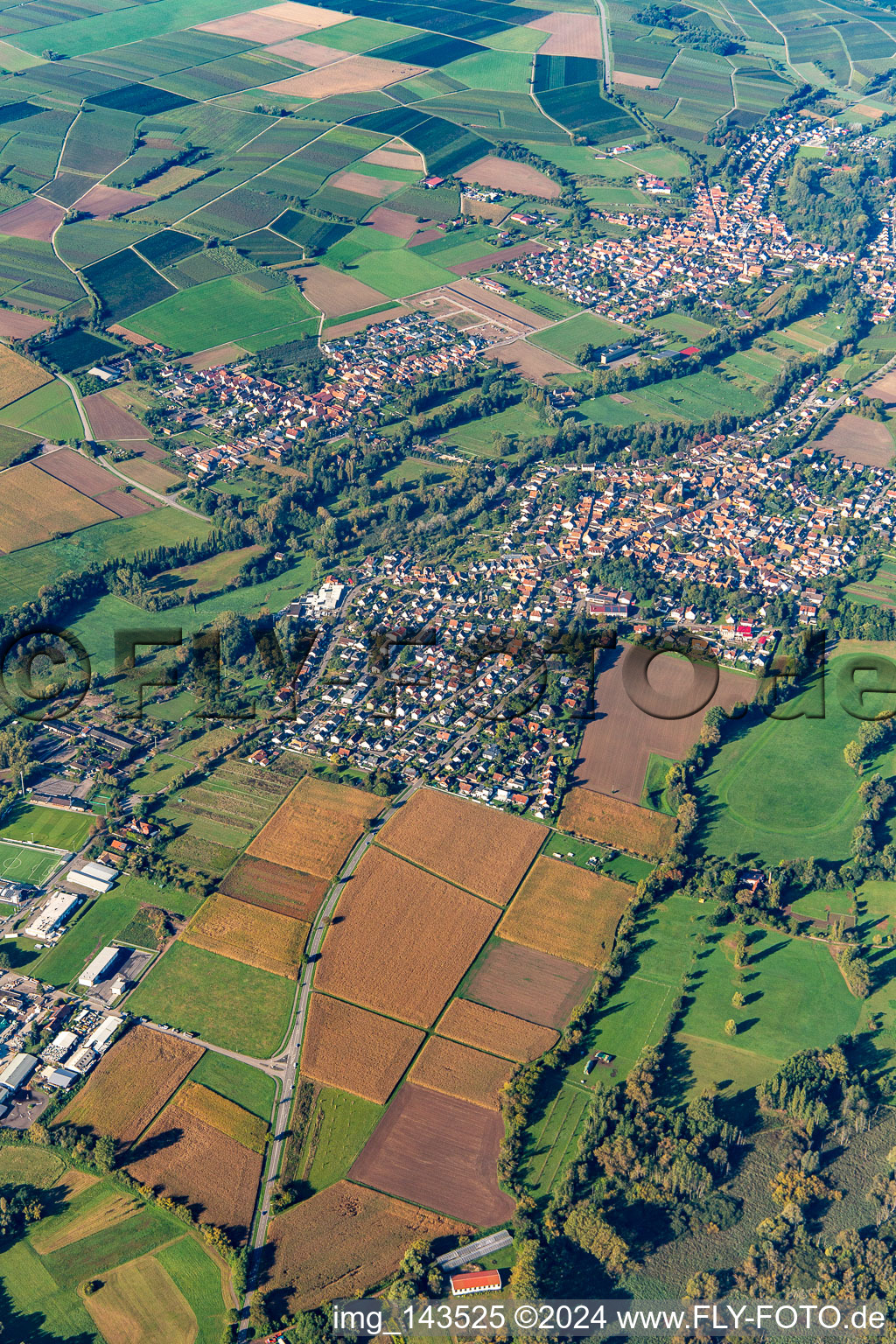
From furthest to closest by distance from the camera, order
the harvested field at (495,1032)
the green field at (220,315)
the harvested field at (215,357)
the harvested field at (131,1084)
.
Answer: the green field at (220,315)
the harvested field at (215,357)
the harvested field at (495,1032)
the harvested field at (131,1084)

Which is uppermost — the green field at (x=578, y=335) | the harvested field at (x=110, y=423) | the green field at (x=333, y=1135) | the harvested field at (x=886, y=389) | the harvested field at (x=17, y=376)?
the harvested field at (x=17, y=376)

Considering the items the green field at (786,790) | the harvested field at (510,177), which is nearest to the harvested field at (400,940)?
the green field at (786,790)

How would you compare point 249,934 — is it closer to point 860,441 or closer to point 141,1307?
point 141,1307

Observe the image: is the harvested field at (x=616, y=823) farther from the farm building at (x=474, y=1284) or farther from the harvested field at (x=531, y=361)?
the harvested field at (x=531, y=361)

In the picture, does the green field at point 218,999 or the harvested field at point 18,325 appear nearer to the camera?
the green field at point 218,999

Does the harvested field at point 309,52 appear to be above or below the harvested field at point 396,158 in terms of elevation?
above

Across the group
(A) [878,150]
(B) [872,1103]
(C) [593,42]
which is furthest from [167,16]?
(B) [872,1103]
